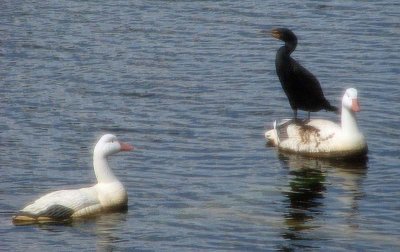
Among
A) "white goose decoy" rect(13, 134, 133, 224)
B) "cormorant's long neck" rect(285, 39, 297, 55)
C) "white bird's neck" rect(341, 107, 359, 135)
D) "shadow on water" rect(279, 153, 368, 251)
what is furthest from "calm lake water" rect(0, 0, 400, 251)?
"cormorant's long neck" rect(285, 39, 297, 55)

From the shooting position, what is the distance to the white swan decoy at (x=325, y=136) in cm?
2388

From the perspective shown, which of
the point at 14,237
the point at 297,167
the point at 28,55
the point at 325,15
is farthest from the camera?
the point at 325,15

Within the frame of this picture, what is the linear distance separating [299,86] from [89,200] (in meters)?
5.85

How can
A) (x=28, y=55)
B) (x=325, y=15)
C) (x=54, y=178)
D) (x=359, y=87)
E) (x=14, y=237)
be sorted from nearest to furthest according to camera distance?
(x=14, y=237) → (x=54, y=178) → (x=359, y=87) → (x=28, y=55) → (x=325, y=15)

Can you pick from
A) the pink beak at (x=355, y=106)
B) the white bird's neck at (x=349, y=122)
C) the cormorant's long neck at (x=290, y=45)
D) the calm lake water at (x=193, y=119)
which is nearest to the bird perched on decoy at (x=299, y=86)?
the cormorant's long neck at (x=290, y=45)

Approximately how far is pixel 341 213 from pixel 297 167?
10.5ft

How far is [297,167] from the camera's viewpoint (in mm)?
23531

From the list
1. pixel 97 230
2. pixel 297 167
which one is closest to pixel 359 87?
→ pixel 297 167

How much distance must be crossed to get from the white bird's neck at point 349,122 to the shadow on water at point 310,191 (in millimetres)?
488

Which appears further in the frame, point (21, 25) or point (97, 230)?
point (21, 25)

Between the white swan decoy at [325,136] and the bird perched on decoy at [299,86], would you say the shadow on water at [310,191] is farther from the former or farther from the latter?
the bird perched on decoy at [299,86]

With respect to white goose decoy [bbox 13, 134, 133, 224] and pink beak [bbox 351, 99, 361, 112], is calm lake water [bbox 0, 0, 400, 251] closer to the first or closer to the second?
white goose decoy [bbox 13, 134, 133, 224]

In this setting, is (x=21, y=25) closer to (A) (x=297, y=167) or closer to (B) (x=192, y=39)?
(B) (x=192, y=39)

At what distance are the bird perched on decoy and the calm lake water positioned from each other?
2.45 feet
